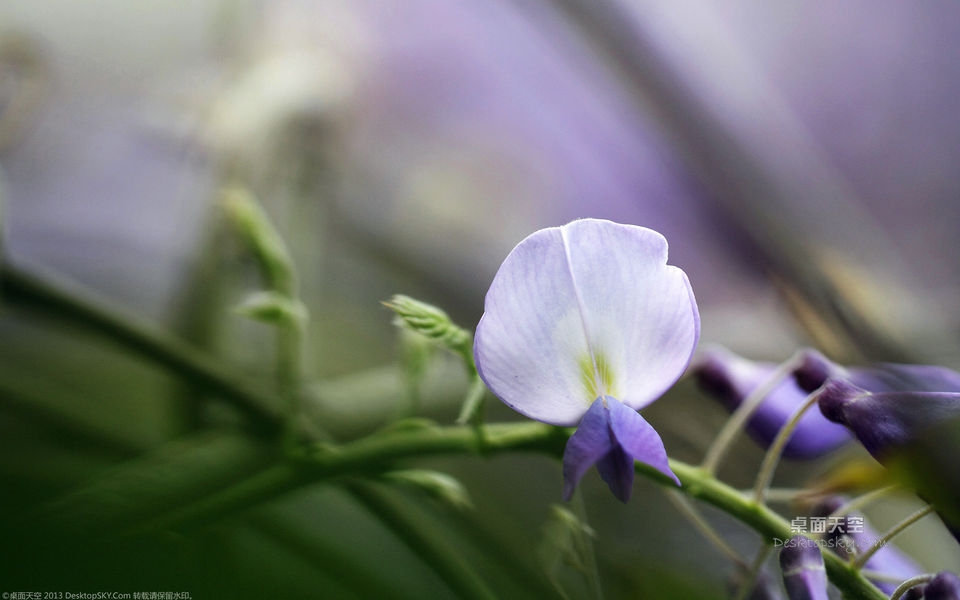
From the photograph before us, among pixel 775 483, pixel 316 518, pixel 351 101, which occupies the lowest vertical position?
pixel 775 483

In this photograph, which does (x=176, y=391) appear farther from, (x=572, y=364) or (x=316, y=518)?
(x=572, y=364)

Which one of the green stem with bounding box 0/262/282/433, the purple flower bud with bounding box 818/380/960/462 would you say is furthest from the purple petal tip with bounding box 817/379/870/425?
the green stem with bounding box 0/262/282/433

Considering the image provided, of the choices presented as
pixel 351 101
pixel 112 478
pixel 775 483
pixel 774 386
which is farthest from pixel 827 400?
pixel 351 101

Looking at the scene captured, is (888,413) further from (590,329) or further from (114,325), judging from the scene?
(114,325)

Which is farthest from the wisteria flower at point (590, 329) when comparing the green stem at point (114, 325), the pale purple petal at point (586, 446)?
the green stem at point (114, 325)

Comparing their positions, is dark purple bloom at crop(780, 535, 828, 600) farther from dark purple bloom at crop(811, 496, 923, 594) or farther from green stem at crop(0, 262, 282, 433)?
green stem at crop(0, 262, 282, 433)

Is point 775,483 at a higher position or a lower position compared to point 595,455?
lower
